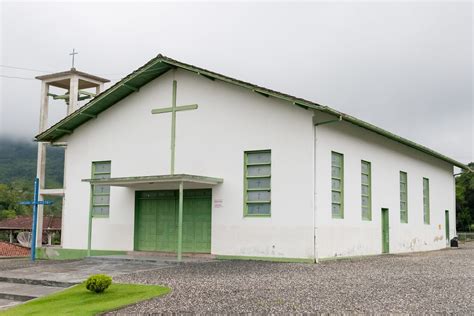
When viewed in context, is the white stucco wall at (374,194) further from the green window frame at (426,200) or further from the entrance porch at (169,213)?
the entrance porch at (169,213)

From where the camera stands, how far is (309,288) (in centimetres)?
1123

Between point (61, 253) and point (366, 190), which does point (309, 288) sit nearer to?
point (366, 190)

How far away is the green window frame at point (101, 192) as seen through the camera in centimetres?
2078

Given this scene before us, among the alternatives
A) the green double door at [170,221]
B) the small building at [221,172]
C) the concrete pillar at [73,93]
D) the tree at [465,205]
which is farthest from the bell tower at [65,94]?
the tree at [465,205]

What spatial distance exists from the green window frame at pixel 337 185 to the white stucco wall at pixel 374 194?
0.75 ft

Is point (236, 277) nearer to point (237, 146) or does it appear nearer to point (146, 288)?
point (146, 288)

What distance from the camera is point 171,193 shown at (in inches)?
765

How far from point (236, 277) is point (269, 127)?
590cm

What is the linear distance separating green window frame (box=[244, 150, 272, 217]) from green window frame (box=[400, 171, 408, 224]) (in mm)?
9349

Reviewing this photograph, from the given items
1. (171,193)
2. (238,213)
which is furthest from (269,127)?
(171,193)

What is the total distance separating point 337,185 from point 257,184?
2.85 metres

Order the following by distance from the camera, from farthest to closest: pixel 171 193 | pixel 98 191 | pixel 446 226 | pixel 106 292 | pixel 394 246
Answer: pixel 446 226
pixel 394 246
pixel 98 191
pixel 171 193
pixel 106 292

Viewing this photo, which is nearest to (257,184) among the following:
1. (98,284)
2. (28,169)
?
(98,284)

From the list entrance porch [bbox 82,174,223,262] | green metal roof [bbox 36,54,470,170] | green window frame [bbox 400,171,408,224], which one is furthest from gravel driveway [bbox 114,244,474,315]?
green window frame [bbox 400,171,408,224]
